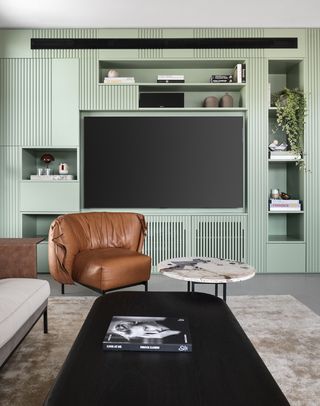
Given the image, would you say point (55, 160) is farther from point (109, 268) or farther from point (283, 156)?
point (283, 156)

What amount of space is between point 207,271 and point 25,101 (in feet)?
10.5

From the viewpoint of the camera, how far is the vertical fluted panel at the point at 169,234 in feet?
14.2

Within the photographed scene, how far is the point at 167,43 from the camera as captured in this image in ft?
14.1

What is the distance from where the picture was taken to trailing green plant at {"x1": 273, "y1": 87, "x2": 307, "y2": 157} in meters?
4.23

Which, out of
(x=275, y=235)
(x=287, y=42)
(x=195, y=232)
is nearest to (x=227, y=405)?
(x=195, y=232)

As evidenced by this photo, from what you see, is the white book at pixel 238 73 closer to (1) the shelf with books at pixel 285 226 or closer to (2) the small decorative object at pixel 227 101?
(2) the small decorative object at pixel 227 101

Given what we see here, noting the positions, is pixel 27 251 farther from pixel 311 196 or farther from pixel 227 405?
pixel 311 196

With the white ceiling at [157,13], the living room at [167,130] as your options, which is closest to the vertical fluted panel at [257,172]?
the living room at [167,130]

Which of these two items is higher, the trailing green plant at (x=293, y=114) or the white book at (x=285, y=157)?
the trailing green plant at (x=293, y=114)

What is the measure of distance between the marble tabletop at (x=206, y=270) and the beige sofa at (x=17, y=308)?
801 millimetres

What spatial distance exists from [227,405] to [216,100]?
3984 millimetres

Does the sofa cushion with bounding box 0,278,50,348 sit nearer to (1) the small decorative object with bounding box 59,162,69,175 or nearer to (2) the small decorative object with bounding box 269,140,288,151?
(1) the small decorative object with bounding box 59,162,69,175

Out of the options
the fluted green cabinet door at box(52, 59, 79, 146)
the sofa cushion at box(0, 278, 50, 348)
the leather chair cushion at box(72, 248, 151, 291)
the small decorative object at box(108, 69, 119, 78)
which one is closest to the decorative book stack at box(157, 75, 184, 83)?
the small decorative object at box(108, 69, 119, 78)

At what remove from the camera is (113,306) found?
181cm
